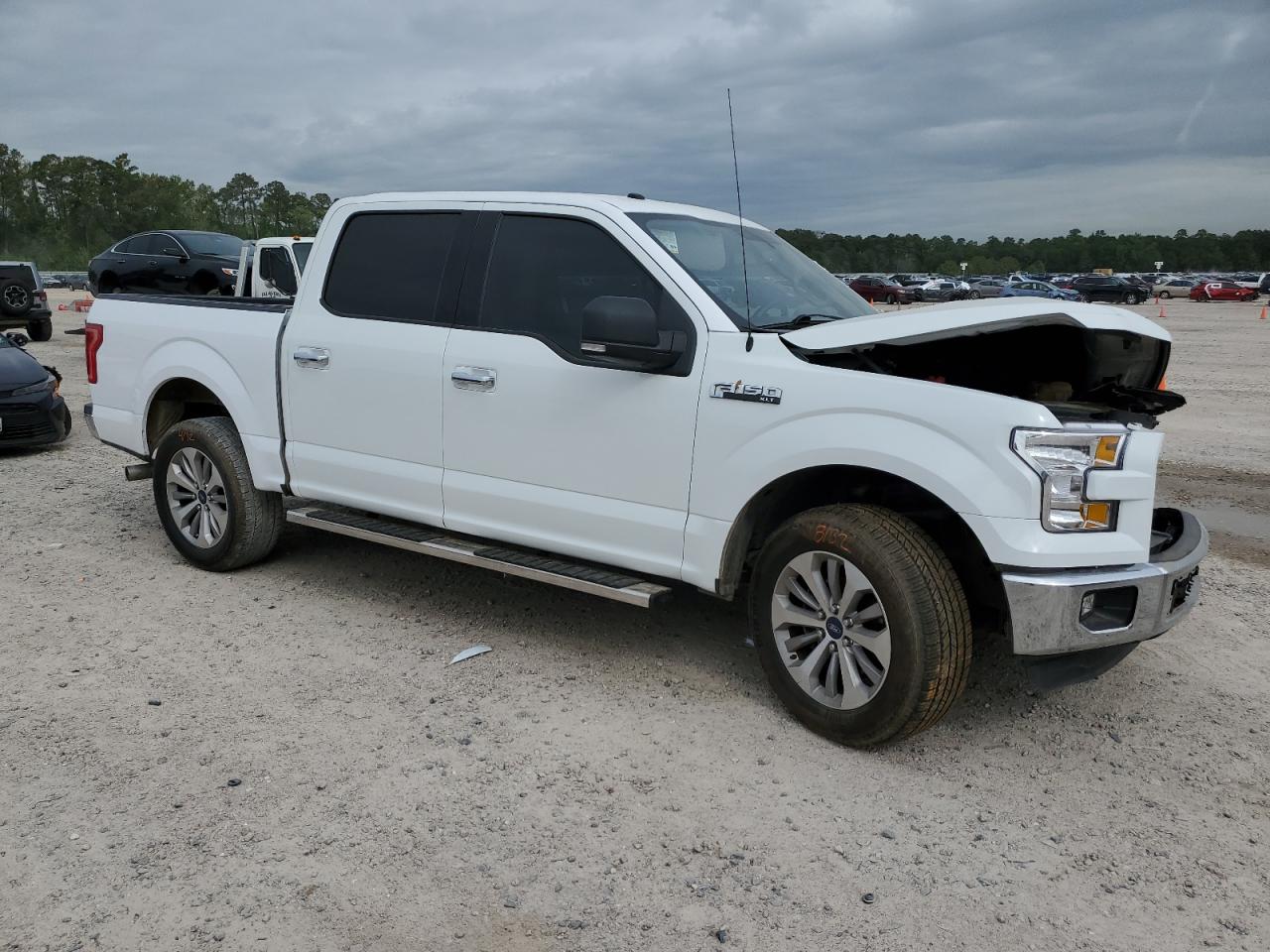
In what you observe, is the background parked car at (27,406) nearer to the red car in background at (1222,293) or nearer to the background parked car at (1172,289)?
the red car in background at (1222,293)

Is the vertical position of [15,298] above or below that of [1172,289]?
below

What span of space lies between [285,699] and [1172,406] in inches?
153

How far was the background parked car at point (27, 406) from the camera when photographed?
32.3 feet

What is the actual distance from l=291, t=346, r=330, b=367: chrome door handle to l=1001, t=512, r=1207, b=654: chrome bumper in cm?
339

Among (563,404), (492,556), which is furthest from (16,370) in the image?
(563,404)

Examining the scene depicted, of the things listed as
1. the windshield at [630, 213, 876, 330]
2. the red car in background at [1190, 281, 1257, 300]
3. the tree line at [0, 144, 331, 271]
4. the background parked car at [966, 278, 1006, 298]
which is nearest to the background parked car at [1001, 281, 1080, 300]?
the background parked car at [966, 278, 1006, 298]

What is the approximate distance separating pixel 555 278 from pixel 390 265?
105 centimetres

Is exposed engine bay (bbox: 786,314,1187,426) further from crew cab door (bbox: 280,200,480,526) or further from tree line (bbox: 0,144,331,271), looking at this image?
tree line (bbox: 0,144,331,271)

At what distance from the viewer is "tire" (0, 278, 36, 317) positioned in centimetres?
2095

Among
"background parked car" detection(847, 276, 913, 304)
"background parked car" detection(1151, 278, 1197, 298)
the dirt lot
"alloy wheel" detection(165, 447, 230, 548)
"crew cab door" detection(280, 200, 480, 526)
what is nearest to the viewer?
the dirt lot

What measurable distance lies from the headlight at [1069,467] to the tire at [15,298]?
22251mm

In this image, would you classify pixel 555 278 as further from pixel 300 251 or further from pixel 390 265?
pixel 300 251

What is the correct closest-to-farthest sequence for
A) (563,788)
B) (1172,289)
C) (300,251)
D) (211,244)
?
(563,788)
(300,251)
(211,244)
(1172,289)

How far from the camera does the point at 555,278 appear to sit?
474 centimetres
